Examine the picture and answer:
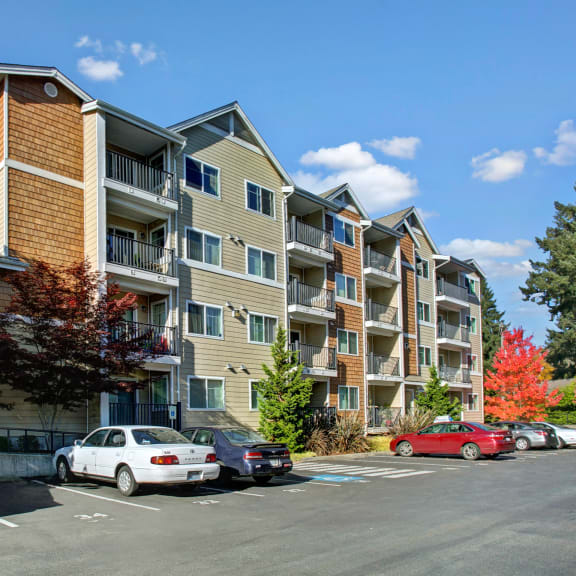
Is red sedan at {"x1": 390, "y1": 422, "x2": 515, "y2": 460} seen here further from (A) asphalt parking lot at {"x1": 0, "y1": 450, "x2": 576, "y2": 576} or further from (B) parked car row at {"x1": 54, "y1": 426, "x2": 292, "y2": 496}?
(B) parked car row at {"x1": 54, "y1": 426, "x2": 292, "y2": 496}

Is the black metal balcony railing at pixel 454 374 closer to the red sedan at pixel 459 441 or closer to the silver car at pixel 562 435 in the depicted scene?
the silver car at pixel 562 435

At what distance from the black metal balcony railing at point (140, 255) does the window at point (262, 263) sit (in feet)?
15.2

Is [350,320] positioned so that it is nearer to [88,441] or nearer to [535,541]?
[88,441]

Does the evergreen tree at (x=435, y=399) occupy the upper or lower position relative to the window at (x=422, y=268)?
lower

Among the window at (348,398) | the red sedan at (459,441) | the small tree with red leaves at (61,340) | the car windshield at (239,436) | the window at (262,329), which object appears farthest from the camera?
the window at (348,398)

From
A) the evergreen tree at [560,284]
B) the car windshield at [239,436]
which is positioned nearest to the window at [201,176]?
the car windshield at [239,436]

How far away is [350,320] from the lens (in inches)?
1300

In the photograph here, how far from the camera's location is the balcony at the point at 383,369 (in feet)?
111

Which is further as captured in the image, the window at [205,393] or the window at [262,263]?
the window at [262,263]

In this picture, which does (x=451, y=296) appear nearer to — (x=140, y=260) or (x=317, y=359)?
(x=317, y=359)

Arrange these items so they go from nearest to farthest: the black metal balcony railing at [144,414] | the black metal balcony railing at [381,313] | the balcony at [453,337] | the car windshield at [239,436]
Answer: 1. the car windshield at [239,436]
2. the black metal balcony railing at [144,414]
3. the black metal balcony railing at [381,313]
4. the balcony at [453,337]

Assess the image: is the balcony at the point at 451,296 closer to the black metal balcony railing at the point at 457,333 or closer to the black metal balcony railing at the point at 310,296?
the black metal balcony railing at the point at 457,333

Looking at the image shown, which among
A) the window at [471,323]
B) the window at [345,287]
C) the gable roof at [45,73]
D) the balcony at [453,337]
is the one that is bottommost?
the balcony at [453,337]

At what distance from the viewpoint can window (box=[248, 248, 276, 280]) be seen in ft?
90.5
